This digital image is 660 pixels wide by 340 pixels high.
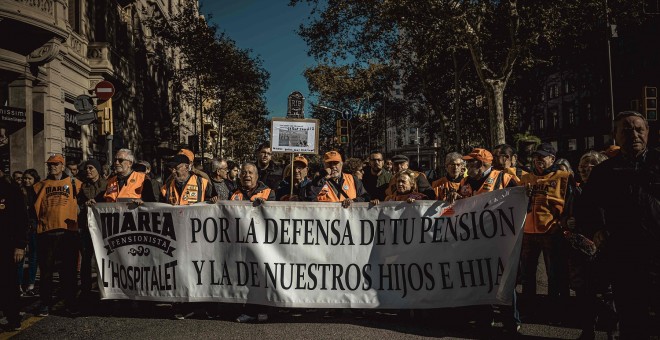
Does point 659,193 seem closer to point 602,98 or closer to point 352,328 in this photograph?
point 352,328

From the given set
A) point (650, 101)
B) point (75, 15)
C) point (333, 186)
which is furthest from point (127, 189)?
point (75, 15)

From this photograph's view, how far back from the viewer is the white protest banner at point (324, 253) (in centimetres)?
542

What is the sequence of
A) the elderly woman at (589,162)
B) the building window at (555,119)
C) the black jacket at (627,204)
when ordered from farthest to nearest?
the building window at (555,119), the elderly woman at (589,162), the black jacket at (627,204)

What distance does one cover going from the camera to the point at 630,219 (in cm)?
347

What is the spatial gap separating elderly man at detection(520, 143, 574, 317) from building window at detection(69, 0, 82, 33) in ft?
56.7

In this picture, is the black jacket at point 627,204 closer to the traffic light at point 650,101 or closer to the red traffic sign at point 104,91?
the red traffic sign at point 104,91

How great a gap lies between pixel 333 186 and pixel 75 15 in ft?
52.6

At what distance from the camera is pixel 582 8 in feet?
59.4

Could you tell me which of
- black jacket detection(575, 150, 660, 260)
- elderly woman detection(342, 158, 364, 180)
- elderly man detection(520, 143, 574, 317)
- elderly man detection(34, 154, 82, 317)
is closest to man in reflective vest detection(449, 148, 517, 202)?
elderly man detection(520, 143, 574, 317)

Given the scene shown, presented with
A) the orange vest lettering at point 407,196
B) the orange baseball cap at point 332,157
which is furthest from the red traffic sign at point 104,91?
the orange vest lettering at point 407,196

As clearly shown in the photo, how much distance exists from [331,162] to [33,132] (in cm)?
1221

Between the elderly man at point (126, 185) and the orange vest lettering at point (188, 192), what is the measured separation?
26cm

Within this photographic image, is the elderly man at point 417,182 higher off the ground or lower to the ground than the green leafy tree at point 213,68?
lower

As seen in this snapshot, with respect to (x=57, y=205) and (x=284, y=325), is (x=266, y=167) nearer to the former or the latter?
(x=57, y=205)
